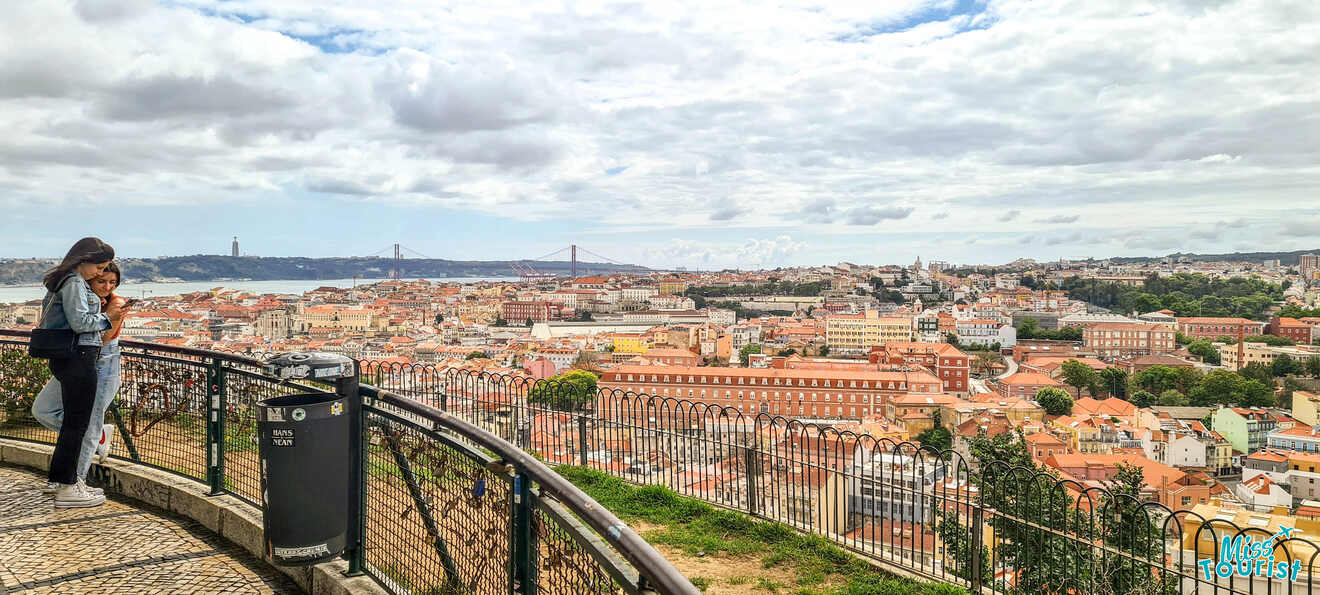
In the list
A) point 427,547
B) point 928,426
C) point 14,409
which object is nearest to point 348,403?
point 427,547

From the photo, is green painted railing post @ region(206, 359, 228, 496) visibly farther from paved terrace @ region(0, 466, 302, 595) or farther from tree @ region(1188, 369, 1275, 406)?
tree @ region(1188, 369, 1275, 406)

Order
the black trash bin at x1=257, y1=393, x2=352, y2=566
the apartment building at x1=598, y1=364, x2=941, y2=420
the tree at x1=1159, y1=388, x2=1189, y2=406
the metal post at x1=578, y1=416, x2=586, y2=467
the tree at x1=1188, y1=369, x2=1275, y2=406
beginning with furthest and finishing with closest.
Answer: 1. the tree at x1=1159, y1=388, x2=1189, y2=406
2. the tree at x1=1188, y1=369, x2=1275, y2=406
3. the apartment building at x1=598, y1=364, x2=941, y2=420
4. the metal post at x1=578, y1=416, x2=586, y2=467
5. the black trash bin at x1=257, y1=393, x2=352, y2=566

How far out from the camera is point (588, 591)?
1.97 metres

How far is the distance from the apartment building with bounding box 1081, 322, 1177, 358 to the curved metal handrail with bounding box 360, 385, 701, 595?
95.2 m

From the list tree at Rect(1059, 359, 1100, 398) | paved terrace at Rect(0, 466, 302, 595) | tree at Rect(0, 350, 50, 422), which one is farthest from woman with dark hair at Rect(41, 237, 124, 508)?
tree at Rect(1059, 359, 1100, 398)

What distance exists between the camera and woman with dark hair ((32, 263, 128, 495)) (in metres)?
4.11

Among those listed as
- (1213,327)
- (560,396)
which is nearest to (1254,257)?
(1213,327)

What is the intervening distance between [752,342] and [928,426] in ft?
147

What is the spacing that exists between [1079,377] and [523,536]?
7084 cm

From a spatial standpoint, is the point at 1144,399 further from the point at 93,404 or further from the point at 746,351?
the point at 93,404

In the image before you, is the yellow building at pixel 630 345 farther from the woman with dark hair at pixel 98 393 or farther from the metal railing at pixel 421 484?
the woman with dark hair at pixel 98 393

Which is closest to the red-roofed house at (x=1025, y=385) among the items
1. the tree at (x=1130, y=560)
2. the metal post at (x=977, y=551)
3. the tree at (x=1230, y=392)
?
the tree at (x=1230, y=392)

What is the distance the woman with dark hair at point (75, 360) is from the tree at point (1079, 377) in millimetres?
69275

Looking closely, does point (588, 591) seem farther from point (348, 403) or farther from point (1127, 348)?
point (1127, 348)
